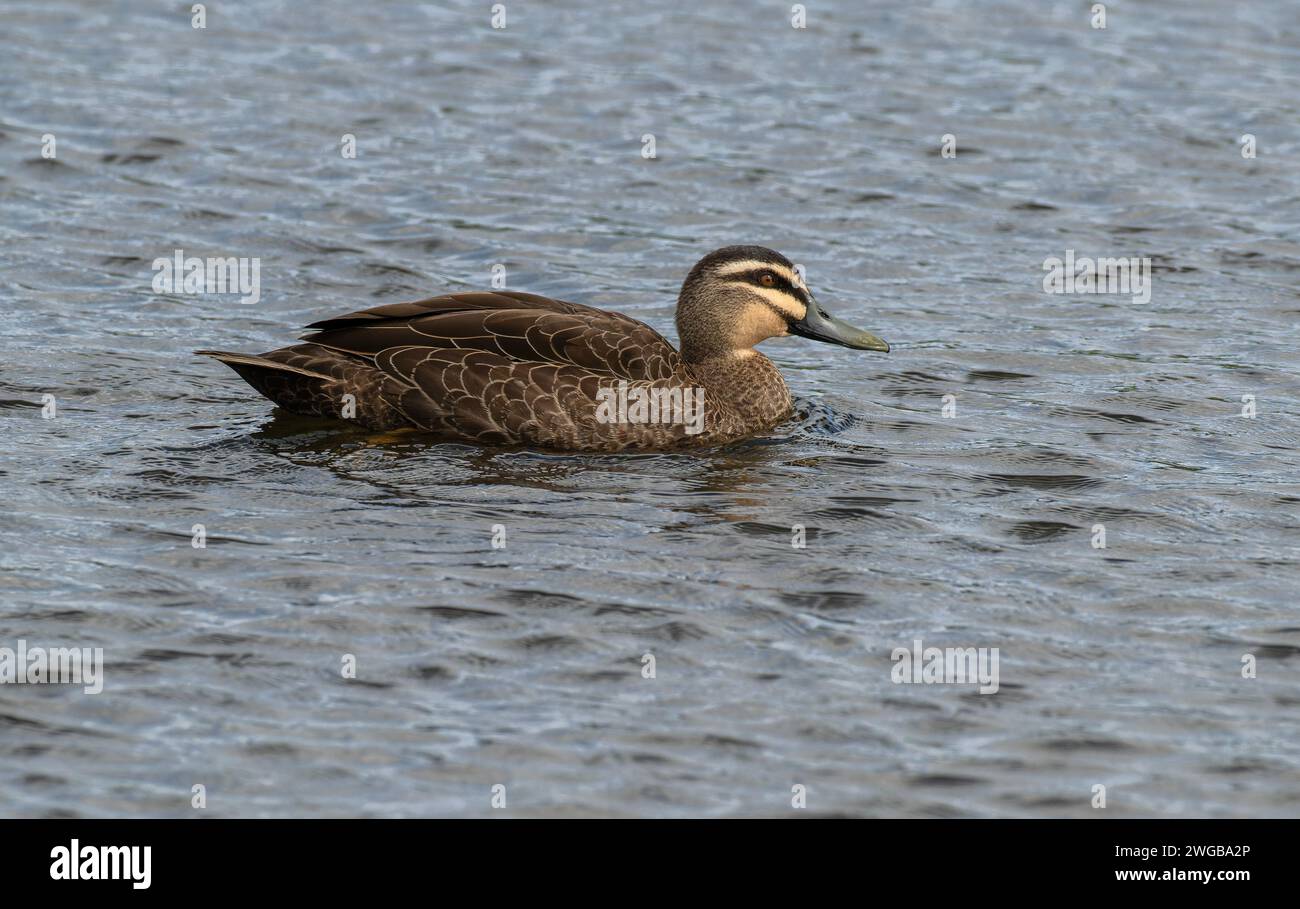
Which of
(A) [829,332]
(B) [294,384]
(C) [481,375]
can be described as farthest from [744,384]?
(B) [294,384]

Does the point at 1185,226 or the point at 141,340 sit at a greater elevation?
the point at 1185,226

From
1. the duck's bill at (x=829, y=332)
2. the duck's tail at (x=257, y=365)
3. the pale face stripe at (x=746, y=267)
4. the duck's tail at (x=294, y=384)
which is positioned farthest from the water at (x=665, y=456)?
the pale face stripe at (x=746, y=267)

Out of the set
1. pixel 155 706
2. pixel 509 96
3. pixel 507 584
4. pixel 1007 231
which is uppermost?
pixel 509 96

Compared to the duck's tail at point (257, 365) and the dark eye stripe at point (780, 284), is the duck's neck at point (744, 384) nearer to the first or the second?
the dark eye stripe at point (780, 284)

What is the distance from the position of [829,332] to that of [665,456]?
1583mm

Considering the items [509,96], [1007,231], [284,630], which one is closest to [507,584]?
[284,630]

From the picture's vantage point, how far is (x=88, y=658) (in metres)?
8.70

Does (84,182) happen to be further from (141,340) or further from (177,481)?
(177,481)

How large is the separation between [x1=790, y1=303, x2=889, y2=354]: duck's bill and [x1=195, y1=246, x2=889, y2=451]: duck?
782 mm

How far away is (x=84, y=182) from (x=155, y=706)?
10470mm

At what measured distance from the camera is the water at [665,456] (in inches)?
321

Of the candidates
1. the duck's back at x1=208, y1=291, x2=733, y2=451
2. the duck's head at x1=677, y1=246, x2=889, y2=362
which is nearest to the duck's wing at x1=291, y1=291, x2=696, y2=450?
the duck's back at x1=208, y1=291, x2=733, y2=451

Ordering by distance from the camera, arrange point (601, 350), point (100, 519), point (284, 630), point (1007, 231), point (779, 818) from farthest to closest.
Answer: point (1007, 231), point (601, 350), point (100, 519), point (284, 630), point (779, 818)

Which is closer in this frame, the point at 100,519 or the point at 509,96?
the point at 100,519
